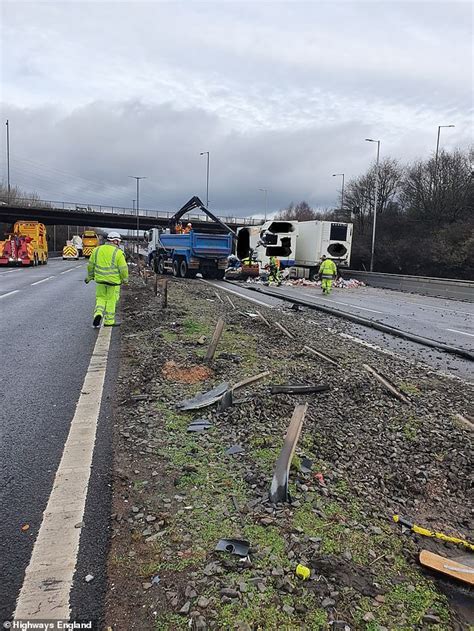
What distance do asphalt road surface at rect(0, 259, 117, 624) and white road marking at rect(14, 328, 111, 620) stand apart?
4 cm

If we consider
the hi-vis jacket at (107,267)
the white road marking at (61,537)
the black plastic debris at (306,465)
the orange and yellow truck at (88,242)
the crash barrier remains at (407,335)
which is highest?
the orange and yellow truck at (88,242)

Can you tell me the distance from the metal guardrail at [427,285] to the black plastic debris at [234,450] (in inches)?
777

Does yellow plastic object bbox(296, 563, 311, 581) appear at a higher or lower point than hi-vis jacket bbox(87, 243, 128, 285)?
lower

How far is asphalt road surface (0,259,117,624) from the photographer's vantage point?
2.32m

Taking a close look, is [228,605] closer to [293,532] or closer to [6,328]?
[293,532]

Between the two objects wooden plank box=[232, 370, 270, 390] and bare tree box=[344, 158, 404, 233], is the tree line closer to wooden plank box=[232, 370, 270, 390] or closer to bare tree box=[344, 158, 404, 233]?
bare tree box=[344, 158, 404, 233]

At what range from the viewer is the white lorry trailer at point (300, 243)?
28.2 m

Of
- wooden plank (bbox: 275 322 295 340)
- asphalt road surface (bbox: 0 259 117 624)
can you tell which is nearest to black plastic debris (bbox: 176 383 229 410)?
asphalt road surface (bbox: 0 259 117 624)

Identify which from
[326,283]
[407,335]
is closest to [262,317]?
[407,335]

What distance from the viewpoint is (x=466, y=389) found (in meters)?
6.10

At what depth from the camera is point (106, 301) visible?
897 centimetres

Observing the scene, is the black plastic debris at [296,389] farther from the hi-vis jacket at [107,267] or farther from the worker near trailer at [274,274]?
the worker near trailer at [274,274]

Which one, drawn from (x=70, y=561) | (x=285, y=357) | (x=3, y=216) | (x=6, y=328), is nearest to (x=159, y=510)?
(x=70, y=561)

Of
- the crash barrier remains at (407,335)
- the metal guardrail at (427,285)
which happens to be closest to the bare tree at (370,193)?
the metal guardrail at (427,285)
